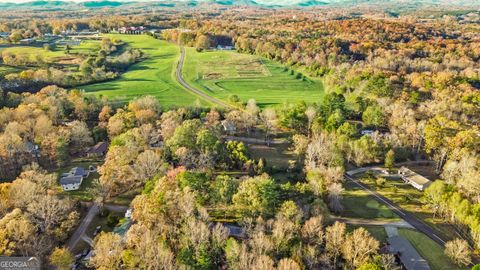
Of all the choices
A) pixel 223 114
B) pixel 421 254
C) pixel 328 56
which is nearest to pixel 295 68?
pixel 328 56

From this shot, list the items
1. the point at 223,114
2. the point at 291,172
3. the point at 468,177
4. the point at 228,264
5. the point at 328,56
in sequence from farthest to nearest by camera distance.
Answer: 1. the point at 328,56
2. the point at 223,114
3. the point at 291,172
4. the point at 468,177
5. the point at 228,264

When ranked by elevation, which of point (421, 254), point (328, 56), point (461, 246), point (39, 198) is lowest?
point (421, 254)

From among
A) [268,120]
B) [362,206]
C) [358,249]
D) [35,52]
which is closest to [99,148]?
[268,120]

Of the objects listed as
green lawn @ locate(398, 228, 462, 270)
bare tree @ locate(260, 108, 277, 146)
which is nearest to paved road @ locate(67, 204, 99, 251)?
bare tree @ locate(260, 108, 277, 146)

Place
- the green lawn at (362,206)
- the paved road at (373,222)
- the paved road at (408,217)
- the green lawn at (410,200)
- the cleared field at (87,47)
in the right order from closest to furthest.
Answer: the paved road at (408,217) < the green lawn at (410,200) < the paved road at (373,222) < the green lawn at (362,206) < the cleared field at (87,47)

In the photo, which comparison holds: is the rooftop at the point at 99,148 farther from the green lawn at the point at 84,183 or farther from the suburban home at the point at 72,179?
the suburban home at the point at 72,179

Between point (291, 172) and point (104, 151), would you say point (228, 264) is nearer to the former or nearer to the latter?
point (291, 172)

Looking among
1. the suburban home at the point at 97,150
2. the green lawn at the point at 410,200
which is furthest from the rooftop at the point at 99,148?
the green lawn at the point at 410,200
